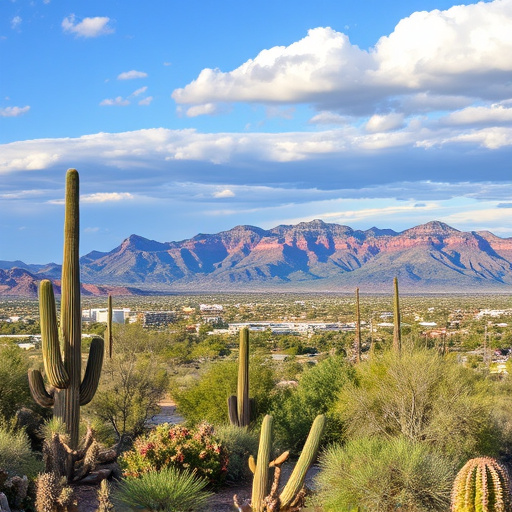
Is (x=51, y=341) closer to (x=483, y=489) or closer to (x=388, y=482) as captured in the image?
(x=388, y=482)

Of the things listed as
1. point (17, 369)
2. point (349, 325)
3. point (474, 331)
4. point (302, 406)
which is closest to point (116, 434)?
point (17, 369)

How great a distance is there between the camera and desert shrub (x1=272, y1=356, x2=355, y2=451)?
23.8 m

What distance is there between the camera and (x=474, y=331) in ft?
250

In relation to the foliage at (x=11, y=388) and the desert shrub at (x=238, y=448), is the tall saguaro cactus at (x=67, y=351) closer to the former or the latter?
the desert shrub at (x=238, y=448)

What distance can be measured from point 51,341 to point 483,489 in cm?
1017

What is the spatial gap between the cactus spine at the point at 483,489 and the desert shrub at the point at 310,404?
11357 millimetres

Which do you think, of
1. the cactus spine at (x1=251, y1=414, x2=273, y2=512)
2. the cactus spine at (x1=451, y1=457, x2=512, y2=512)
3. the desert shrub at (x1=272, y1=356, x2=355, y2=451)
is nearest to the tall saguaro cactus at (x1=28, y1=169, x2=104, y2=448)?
the cactus spine at (x1=251, y1=414, x2=273, y2=512)

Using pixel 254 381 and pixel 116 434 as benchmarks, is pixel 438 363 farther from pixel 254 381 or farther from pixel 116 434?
pixel 116 434

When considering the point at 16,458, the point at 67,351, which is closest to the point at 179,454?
the point at 16,458

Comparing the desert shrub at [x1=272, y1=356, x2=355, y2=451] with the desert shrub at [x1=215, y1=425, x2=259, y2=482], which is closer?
the desert shrub at [x1=215, y1=425, x2=259, y2=482]

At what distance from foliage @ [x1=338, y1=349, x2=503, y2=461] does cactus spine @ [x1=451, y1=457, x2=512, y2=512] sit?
8.36 m

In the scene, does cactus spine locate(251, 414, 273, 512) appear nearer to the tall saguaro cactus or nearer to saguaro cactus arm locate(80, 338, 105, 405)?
the tall saguaro cactus

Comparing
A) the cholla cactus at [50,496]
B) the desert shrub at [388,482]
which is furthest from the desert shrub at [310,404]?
the cholla cactus at [50,496]

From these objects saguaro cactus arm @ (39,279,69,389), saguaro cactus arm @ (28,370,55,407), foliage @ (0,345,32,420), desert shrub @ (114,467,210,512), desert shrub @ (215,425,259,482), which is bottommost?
desert shrub @ (215,425,259,482)
